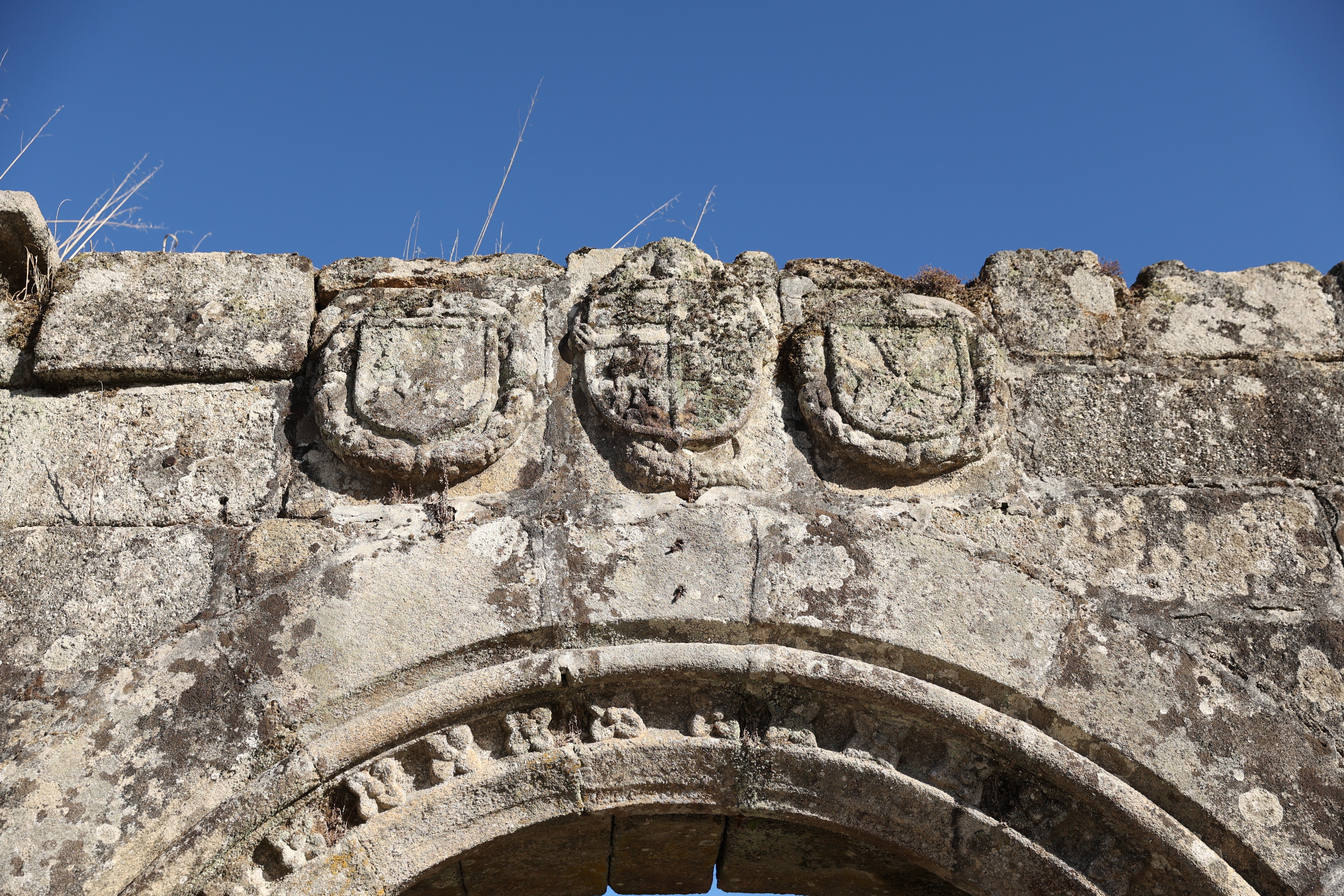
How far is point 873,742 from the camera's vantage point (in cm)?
283

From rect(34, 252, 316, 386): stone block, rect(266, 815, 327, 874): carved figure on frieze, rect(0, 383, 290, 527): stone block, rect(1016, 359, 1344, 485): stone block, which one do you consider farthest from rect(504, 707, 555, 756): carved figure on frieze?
rect(1016, 359, 1344, 485): stone block

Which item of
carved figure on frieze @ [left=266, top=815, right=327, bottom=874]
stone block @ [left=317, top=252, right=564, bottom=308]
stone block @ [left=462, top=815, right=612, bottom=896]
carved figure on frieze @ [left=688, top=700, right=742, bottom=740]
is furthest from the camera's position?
stone block @ [left=317, top=252, right=564, bottom=308]

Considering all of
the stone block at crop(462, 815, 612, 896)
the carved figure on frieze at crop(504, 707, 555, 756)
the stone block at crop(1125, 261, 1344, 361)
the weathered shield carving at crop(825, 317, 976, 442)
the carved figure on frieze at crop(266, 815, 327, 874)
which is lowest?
the carved figure on frieze at crop(266, 815, 327, 874)

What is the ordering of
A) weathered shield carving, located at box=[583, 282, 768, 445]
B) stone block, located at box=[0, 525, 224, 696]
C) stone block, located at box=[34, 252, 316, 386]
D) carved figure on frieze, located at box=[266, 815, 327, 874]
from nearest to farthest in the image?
carved figure on frieze, located at box=[266, 815, 327, 874] < stone block, located at box=[0, 525, 224, 696] < weathered shield carving, located at box=[583, 282, 768, 445] < stone block, located at box=[34, 252, 316, 386]

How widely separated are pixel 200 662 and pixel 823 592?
4.96 ft

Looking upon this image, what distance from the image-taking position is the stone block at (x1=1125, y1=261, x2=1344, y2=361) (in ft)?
11.2

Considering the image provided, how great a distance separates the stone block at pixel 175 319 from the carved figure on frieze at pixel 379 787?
115cm

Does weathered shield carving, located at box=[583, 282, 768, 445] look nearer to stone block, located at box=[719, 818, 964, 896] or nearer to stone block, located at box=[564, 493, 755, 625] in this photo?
stone block, located at box=[564, 493, 755, 625]

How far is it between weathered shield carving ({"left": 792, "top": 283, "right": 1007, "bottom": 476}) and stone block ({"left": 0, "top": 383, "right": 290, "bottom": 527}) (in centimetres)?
148

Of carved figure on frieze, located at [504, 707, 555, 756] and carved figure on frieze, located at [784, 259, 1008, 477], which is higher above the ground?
carved figure on frieze, located at [784, 259, 1008, 477]

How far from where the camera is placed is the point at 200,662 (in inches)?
107

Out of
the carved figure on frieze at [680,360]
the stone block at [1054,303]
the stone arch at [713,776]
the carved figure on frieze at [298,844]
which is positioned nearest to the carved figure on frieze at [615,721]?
the stone arch at [713,776]

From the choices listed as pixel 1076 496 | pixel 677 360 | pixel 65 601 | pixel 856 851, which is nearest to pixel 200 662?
pixel 65 601

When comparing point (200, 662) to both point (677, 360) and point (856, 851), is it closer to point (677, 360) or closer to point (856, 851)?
point (677, 360)
